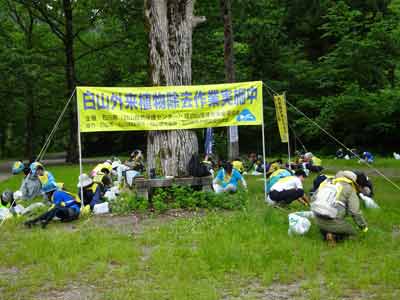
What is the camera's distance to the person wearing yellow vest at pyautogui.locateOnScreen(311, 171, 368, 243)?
5.98 m

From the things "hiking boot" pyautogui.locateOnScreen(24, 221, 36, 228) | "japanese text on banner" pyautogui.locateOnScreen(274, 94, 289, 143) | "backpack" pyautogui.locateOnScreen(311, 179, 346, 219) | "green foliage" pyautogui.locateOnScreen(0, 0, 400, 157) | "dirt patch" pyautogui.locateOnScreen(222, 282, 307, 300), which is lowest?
"dirt patch" pyautogui.locateOnScreen(222, 282, 307, 300)

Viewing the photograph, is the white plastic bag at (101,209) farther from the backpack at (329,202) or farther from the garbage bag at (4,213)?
the backpack at (329,202)

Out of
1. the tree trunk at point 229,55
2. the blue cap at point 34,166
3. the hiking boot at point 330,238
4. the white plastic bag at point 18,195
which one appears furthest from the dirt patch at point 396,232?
the tree trunk at point 229,55

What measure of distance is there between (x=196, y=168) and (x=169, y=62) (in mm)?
2322

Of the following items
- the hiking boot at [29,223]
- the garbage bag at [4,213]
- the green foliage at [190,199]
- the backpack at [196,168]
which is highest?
the backpack at [196,168]

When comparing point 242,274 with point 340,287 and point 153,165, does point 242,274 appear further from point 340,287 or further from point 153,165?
point 153,165

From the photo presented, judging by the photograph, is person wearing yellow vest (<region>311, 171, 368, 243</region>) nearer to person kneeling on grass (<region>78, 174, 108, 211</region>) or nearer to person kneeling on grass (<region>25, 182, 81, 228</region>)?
person kneeling on grass (<region>25, 182, 81, 228</region>)

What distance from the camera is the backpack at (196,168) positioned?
9258 millimetres

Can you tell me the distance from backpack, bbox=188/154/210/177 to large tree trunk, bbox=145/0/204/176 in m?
0.13

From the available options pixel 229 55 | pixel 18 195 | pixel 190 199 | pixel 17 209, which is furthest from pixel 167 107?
pixel 229 55

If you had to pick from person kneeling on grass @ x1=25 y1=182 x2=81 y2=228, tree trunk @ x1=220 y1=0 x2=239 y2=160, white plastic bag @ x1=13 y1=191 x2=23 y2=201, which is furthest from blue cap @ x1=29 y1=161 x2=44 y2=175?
tree trunk @ x1=220 y1=0 x2=239 y2=160

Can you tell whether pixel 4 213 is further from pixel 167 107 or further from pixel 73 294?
pixel 73 294

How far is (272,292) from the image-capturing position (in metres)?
4.53

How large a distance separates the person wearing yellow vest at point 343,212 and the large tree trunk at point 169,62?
4023 mm
